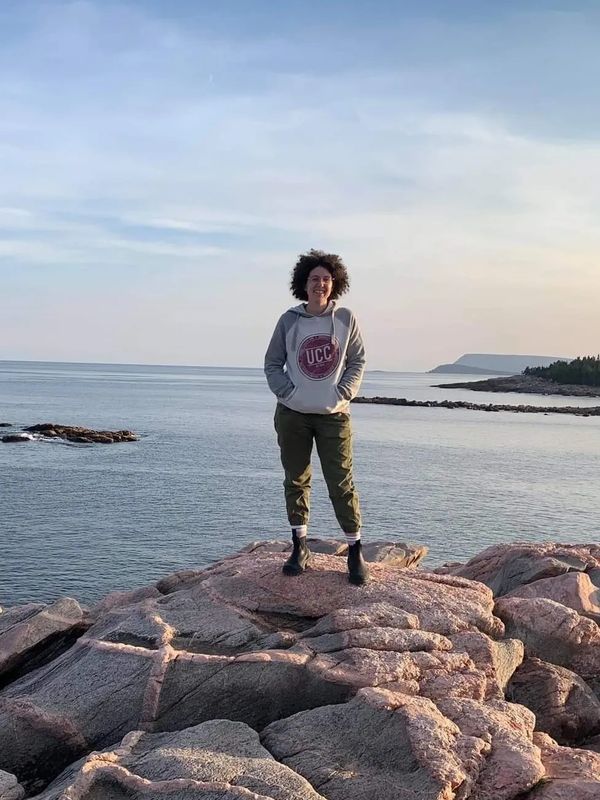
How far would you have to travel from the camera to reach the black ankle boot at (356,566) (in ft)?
31.3

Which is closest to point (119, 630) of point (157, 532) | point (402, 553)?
point (402, 553)

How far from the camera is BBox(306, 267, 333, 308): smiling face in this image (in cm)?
941

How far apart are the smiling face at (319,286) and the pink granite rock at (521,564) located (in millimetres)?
6290

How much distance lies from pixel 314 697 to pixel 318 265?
4.93m

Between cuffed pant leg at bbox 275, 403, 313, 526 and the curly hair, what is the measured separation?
1.50 m

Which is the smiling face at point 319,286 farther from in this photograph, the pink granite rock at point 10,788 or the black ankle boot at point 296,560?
the pink granite rock at point 10,788

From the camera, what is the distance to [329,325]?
31.1 feet

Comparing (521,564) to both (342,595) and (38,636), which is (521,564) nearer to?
(342,595)

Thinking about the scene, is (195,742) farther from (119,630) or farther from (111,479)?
(111,479)

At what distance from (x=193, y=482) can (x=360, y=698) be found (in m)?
31.7

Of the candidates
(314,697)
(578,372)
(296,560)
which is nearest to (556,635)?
(296,560)

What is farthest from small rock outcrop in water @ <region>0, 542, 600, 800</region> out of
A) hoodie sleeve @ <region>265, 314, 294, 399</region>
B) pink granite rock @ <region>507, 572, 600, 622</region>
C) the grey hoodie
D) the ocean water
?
the ocean water

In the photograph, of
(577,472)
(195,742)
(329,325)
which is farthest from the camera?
(577,472)

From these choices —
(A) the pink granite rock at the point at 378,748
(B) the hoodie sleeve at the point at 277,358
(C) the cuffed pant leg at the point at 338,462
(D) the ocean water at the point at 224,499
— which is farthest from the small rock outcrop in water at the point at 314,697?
(D) the ocean water at the point at 224,499
